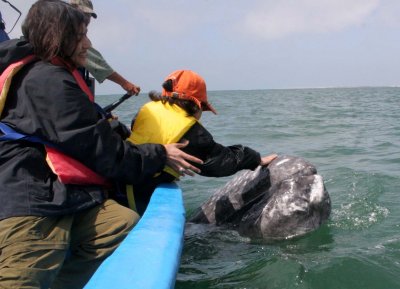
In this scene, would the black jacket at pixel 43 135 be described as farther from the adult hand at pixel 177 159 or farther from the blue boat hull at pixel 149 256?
the adult hand at pixel 177 159

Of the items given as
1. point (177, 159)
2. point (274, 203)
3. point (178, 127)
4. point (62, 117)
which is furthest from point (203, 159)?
point (62, 117)

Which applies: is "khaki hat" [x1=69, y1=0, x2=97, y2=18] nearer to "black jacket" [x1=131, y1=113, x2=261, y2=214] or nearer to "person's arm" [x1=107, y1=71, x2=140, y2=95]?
"person's arm" [x1=107, y1=71, x2=140, y2=95]

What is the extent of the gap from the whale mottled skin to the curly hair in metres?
2.87

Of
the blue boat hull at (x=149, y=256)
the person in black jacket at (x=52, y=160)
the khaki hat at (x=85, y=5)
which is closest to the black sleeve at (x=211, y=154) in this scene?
the blue boat hull at (x=149, y=256)

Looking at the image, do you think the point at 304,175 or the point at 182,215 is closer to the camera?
the point at 182,215

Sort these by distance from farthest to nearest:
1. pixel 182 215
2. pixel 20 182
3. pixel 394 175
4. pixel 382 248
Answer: pixel 394 175 < pixel 382 248 < pixel 182 215 < pixel 20 182

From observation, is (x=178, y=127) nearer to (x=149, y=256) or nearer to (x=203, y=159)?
(x=203, y=159)

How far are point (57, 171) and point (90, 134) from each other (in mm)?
293

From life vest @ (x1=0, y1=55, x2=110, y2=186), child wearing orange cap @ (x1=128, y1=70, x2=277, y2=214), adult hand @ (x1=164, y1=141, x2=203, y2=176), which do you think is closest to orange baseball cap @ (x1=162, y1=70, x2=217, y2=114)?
child wearing orange cap @ (x1=128, y1=70, x2=277, y2=214)

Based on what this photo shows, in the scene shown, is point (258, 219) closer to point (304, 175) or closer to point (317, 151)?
point (304, 175)

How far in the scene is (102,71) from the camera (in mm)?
5480

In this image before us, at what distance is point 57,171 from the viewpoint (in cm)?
277

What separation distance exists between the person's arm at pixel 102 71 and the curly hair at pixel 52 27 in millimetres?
2324

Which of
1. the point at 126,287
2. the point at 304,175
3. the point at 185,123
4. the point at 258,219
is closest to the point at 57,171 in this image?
the point at 126,287
